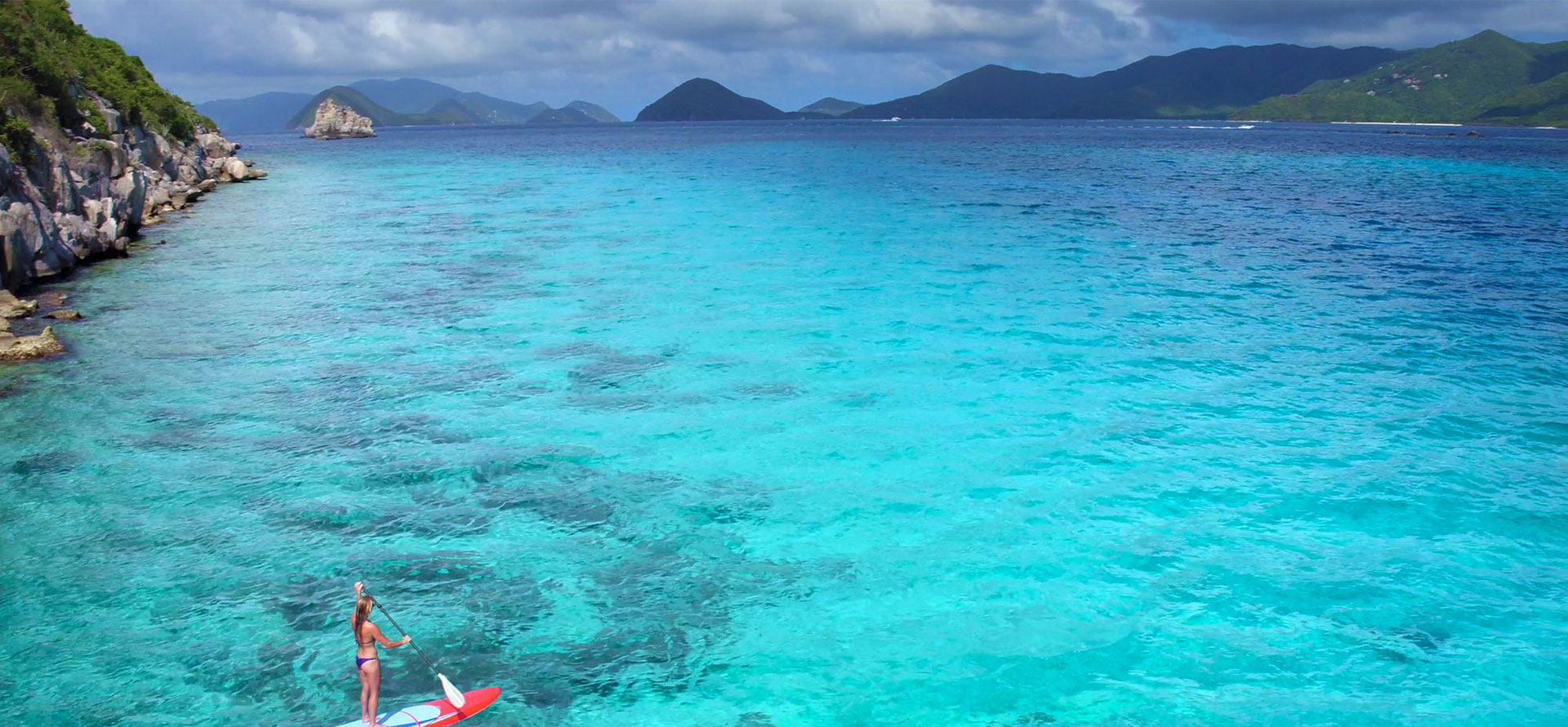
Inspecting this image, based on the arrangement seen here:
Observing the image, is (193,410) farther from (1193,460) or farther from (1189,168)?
(1189,168)

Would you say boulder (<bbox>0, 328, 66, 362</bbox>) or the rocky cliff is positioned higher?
the rocky cliff

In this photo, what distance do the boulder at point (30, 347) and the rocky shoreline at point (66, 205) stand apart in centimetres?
2

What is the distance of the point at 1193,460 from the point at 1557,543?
4982 mm

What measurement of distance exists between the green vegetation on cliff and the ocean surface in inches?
321

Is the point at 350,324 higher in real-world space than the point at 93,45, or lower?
lower

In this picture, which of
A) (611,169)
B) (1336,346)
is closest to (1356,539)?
(1336,346)

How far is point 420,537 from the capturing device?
43.2 feet

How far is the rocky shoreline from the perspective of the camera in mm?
24141

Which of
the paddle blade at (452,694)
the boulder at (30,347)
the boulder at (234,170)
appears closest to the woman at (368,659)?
the paddle blade at (452,694)

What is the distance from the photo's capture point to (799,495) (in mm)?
15156

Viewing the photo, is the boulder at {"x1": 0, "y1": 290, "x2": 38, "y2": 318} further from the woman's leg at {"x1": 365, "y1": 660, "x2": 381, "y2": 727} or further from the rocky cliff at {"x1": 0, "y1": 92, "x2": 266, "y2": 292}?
the woman's leg at {"x1": 365, "y1": 660, "x2": 381, "y2": 727}

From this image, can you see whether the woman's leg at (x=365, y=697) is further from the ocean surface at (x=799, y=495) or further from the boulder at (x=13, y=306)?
the boulder at (x=13, y=306)

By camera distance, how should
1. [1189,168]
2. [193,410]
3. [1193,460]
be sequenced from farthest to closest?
[1189,168] < [193,410] < [1193,460]

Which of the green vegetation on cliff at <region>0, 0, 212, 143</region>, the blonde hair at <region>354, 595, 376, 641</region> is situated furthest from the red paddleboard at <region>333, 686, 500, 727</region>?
the green vegetation on cliff at <region>0, 0, 212, 143</region>
